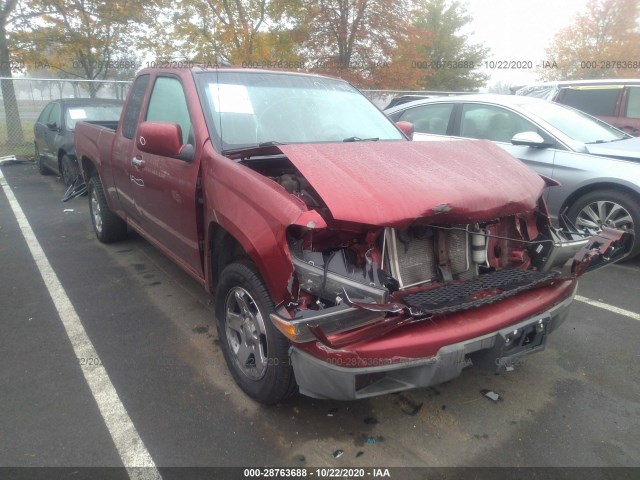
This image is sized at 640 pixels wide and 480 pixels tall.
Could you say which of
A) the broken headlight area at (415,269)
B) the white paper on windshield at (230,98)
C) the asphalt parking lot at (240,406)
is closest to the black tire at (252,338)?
the asphalt parking lot at (240,406)

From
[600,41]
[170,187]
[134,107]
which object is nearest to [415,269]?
[170,187]

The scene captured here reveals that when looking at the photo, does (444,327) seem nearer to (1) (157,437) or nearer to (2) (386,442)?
(2) (386,442)

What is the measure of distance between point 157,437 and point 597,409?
253cm

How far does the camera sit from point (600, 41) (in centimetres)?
1883

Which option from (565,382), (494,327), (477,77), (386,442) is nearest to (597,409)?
(565,382)

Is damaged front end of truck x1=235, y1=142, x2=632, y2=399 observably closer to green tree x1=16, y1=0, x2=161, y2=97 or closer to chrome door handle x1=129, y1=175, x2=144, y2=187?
chrome door handle x1=129, y1=175, x2=144, y2=187

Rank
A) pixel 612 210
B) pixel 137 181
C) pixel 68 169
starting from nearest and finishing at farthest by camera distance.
Answer: pixel 137 181
pixel 612 210
pixel 68 169

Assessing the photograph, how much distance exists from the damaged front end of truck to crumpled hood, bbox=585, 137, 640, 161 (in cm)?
258

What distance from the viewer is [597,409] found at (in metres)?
2.68

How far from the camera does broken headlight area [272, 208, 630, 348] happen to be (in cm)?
198

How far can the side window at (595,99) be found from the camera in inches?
314

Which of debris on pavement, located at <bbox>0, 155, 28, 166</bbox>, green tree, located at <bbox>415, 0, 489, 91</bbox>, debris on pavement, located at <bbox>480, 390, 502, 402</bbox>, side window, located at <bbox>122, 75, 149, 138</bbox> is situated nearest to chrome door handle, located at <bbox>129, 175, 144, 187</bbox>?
side window, located at <bbox>122, 75, 149, 138</bbox>

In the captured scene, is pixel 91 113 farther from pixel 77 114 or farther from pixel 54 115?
pixel 54 115

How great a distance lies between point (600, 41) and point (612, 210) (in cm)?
1826
